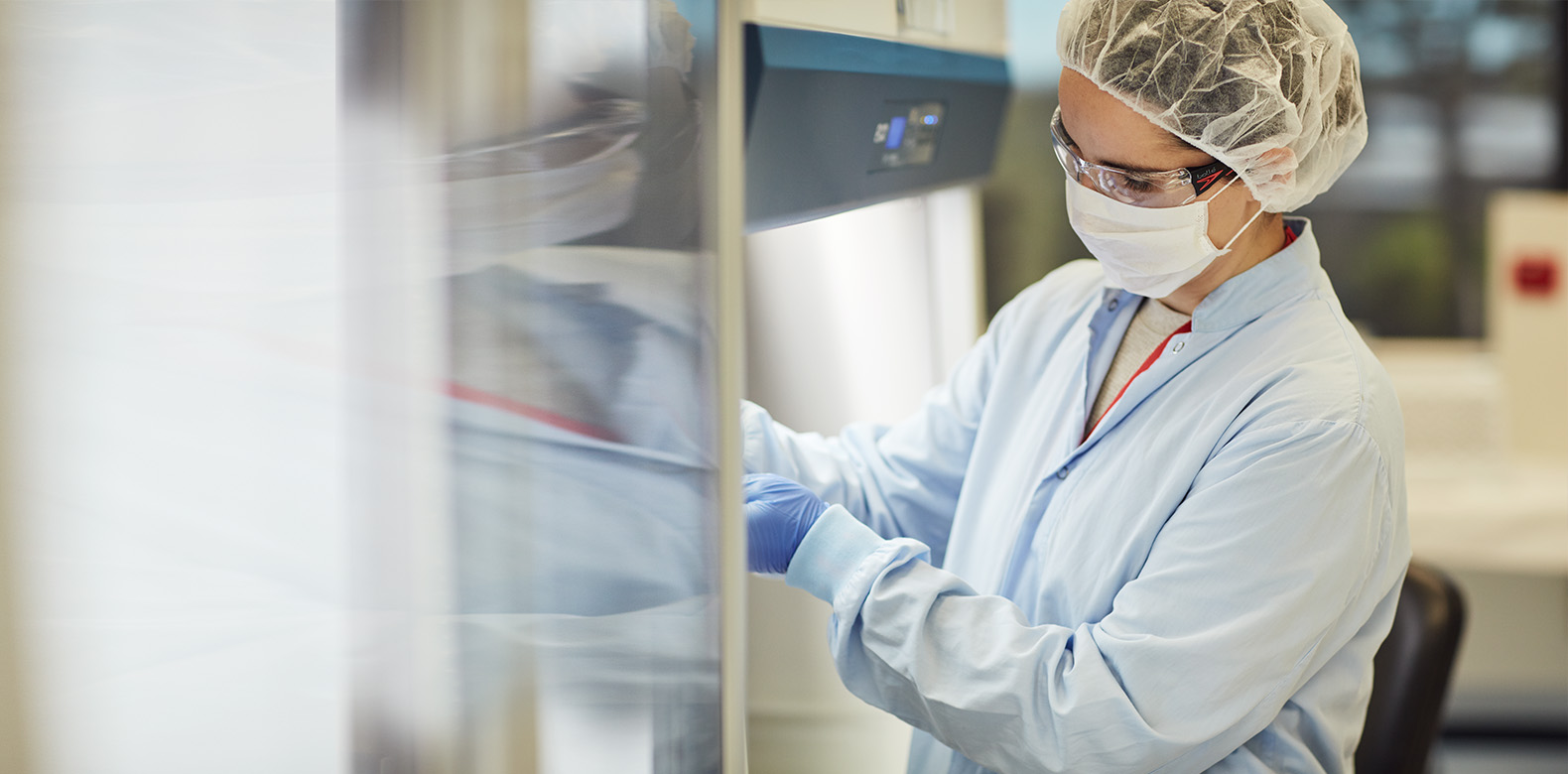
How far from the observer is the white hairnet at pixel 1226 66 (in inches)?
33.8

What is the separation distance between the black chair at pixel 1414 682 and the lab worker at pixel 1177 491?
0.49 meters

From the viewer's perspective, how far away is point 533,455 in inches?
24.4

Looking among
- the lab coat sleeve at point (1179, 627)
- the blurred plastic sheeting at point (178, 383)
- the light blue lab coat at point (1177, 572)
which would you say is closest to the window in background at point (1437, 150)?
the light blue lab coat at point (1177, 572)

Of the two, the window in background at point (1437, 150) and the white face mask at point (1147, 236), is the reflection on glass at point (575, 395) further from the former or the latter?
the window in background at point (1437, 150)

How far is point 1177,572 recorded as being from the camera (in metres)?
0.80

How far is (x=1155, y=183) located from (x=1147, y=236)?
0.04 m

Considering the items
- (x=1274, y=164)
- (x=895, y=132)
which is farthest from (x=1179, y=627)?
(x=895, y=132)

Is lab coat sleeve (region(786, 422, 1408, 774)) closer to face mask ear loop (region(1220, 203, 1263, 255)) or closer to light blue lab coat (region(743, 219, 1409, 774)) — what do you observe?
light blue lab coat (region(743, 219, 1409, 774))

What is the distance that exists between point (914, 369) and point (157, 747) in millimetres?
1045

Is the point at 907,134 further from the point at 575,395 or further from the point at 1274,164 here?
the point at 575,395

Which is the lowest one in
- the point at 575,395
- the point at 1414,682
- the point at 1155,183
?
the point at 1414,682

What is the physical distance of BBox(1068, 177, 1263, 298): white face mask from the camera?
35.1 inches

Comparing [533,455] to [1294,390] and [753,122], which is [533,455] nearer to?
[753,122]

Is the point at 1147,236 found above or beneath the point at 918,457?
above
